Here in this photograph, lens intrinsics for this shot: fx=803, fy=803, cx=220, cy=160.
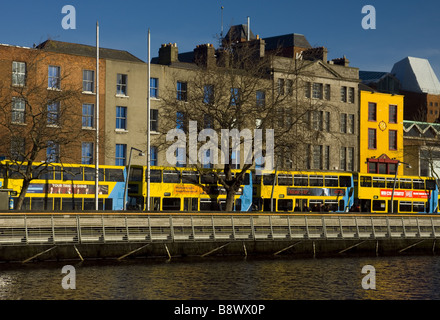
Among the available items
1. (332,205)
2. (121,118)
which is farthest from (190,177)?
(332,205)

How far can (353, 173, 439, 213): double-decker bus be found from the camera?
72000 mm

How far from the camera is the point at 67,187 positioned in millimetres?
56656

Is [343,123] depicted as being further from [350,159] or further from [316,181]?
[316,181]

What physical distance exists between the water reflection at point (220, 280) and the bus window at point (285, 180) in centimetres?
2398

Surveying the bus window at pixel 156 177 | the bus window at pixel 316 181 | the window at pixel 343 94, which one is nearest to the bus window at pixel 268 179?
the bus window at pixel 316 181

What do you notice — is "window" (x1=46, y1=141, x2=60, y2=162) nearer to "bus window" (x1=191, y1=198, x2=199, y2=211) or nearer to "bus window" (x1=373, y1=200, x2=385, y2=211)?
"bus window" (x1=191, y1=198, x2=199, y2=211)

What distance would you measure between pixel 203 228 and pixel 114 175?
17.3m

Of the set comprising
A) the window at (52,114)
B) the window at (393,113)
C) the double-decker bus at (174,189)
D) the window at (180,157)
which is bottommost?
the double-decker bus at (174,189)

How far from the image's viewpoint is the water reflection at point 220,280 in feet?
101

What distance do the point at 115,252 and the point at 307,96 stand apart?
48.5m

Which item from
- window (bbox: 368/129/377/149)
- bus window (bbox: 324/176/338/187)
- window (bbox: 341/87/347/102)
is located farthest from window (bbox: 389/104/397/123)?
bus window (bbox: 324/176/338/187)

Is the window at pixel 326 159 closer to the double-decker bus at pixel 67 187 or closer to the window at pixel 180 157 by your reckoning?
the window at pixel 180 157

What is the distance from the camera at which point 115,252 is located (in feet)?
134

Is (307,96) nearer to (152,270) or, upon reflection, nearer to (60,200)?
(60,200)
